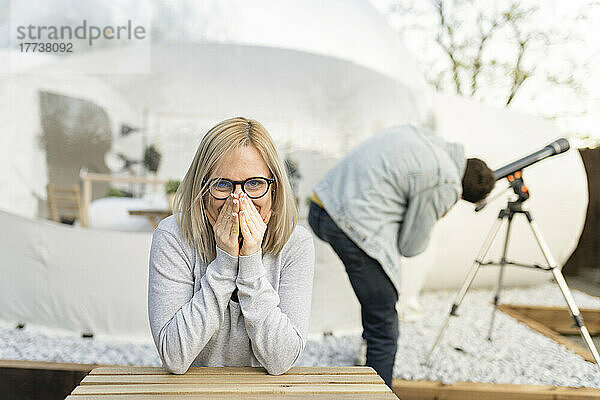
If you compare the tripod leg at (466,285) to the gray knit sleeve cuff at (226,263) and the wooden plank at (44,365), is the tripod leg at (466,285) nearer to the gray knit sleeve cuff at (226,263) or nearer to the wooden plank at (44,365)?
the wooden plank at (44,365)

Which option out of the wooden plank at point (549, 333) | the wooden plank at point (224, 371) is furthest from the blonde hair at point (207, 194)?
the wooden plank at point (549, 333)

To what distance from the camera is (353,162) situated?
292cm

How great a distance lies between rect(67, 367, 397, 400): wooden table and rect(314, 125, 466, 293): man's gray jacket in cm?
127

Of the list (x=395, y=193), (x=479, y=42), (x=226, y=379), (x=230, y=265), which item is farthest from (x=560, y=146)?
(x=479, y=42)

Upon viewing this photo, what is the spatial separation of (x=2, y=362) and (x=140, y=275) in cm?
91

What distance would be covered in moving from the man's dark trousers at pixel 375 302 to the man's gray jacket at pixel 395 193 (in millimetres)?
55

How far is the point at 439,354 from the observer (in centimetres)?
381

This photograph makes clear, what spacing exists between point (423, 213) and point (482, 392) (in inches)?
39.7

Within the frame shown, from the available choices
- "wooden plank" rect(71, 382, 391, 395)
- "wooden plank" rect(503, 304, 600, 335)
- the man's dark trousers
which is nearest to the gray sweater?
"wooden plank" rect(71, 382, 391, 395)

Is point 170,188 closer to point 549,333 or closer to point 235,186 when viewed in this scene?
point 235,186

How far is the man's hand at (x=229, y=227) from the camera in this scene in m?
1.48

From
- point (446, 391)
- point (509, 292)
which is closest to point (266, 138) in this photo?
point (446, 391)

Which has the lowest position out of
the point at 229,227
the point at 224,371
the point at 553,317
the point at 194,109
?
the point at 553,317

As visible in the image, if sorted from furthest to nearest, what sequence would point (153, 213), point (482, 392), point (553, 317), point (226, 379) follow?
point (553, 317)
point (153, 213)
point (482, 392)
point (226, 379)
